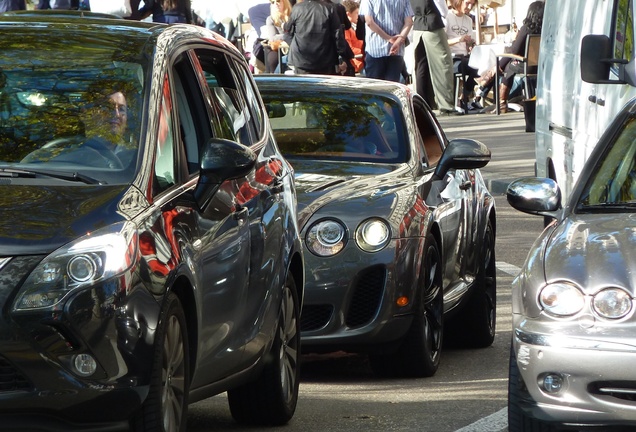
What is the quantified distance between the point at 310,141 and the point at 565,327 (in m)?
3.98

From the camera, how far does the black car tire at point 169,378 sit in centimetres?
518

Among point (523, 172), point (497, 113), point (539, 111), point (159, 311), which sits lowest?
point (497, 113)

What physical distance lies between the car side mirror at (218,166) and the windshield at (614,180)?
4.88 ft

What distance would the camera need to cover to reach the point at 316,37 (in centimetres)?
1912

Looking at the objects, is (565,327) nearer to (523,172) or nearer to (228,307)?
(228,307)

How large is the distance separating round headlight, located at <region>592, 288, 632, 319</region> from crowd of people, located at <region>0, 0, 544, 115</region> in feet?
45.3

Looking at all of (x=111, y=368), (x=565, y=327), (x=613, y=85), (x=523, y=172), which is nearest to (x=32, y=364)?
(x=111, y=368)

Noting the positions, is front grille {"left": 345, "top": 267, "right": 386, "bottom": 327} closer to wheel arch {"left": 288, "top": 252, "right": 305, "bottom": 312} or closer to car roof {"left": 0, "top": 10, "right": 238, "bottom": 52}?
wheel arch {"left": 288, "top": 252, "right": 305, "bottom": 312}

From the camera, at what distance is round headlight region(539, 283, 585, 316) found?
5.57 metres

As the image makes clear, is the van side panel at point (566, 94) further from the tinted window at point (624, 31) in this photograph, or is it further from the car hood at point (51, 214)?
the car hood at point (51, 214)

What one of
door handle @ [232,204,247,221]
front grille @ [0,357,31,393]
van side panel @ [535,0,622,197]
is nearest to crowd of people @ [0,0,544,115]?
van side panel @ [535,0,622,197]

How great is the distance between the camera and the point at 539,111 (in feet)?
45.4

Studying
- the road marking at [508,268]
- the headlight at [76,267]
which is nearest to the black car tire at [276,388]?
the headlight at [76,267]

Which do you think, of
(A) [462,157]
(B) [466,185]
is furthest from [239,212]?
(B) [466,185]
